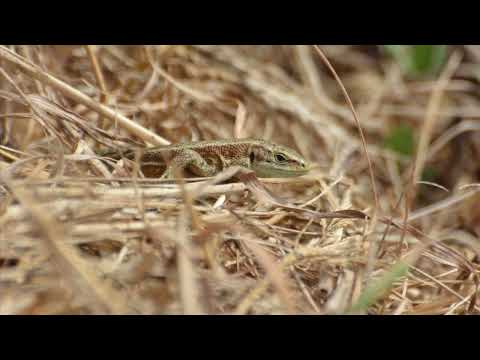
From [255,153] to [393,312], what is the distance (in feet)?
5.61

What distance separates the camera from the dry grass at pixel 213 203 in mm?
1840

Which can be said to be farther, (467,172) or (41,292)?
(467,172)

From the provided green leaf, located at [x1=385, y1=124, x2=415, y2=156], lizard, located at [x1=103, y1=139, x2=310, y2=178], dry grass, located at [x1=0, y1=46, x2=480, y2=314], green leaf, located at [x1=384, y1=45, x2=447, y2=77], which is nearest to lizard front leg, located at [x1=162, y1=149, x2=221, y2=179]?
lizard, located at [x1=103, y1=139, x2=310, y2=178]

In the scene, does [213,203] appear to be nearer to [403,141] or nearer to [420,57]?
[403,141]

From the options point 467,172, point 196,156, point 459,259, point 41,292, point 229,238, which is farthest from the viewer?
point 467,172

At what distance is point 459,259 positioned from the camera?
2646 mm

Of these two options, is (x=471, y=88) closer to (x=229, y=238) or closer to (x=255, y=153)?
(x=255, y=153)

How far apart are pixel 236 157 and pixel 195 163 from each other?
1.18ft

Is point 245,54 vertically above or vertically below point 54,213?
above

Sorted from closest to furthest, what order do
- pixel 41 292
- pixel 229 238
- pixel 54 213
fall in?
pixel 41 292, pixel 54 213, pixel 229 238

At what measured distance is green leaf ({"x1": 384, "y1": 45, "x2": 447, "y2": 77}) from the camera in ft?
18.9

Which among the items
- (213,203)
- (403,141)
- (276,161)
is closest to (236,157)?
(276,161)

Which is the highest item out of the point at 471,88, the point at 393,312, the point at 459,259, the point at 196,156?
the point at 471,88

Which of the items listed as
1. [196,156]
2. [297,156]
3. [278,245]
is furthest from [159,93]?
[278,245]
